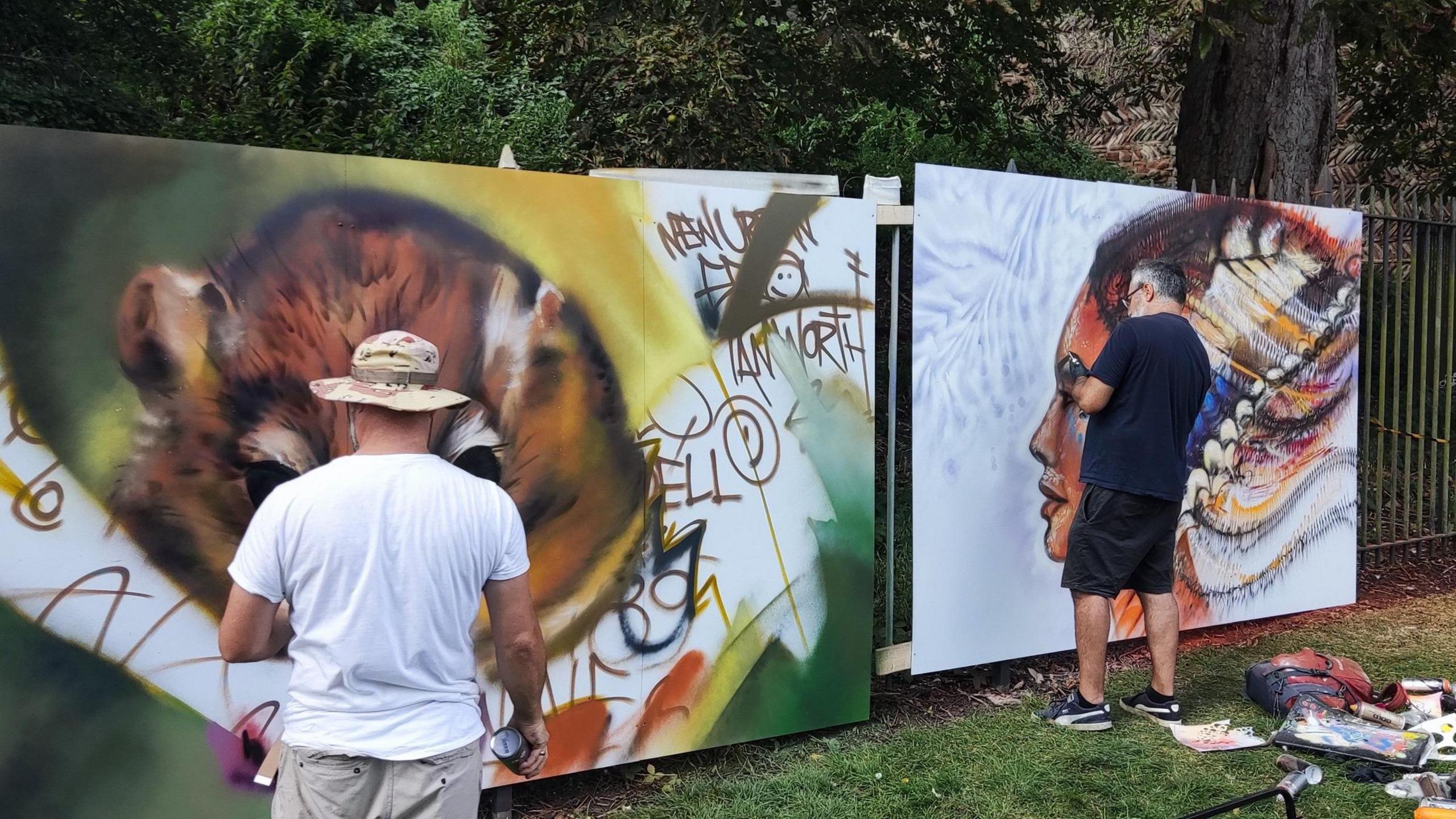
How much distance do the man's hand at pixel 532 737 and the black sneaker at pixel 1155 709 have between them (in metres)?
3.13

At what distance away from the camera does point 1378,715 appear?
461cm

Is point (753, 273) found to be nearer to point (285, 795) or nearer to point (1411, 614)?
point (285, 795)

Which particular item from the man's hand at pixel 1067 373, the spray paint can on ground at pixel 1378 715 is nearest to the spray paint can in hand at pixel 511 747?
the man's hand at pixel 1067 373

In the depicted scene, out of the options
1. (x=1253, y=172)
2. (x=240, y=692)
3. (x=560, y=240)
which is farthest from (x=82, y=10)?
(x=1253, y=172)

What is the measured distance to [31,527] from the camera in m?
2.96

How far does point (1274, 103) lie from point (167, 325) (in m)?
Result: 7.85

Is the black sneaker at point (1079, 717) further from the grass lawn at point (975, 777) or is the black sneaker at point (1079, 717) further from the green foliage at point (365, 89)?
the green foliage at point (365, 89)

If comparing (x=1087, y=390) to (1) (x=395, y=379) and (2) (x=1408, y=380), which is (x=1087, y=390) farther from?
(2) (x=1408, y=380)

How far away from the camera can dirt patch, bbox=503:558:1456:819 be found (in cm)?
396

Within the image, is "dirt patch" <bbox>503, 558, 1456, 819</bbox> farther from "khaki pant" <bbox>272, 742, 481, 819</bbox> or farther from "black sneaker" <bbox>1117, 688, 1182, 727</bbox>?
"khaki pant" <bbox>272, 742, 481, 819</bbox>

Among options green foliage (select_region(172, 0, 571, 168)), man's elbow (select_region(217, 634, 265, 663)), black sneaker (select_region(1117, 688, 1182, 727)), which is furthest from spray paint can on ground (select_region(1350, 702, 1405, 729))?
green foliage (select_region(172, 0, 571, 168))

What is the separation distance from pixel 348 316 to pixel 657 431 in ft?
3.80

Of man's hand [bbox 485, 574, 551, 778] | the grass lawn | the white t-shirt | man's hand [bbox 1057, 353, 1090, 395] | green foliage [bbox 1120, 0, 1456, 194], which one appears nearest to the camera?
the white t-shirt

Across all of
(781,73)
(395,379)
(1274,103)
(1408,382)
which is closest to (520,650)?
(395,379)
